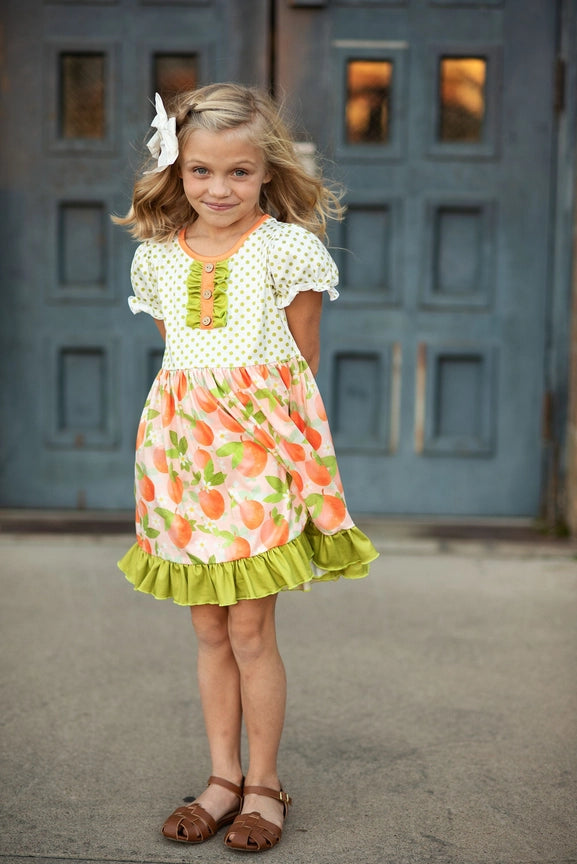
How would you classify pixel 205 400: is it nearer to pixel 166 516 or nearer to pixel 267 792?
pixel 166 516

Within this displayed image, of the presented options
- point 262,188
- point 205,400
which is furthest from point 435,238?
point 205,400

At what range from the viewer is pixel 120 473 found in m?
4.58

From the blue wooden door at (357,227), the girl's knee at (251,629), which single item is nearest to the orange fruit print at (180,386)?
the girl's knee at (251,629)

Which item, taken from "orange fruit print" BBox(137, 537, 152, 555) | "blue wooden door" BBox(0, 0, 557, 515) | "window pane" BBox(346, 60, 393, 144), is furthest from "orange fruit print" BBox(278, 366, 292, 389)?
"window pane" BBox(346, 60, 393, 144)

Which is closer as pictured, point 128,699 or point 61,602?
point 128,699

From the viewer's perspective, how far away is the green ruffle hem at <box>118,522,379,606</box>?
2.05 metres

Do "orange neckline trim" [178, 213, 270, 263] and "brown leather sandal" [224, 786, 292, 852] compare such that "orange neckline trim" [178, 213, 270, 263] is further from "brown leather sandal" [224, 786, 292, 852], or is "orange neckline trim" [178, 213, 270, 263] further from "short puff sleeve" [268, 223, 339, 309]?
"brown leather sandal" [224, 786, 292, 852]

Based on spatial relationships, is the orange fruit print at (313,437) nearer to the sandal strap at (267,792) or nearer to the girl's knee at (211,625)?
the girl's knee at (211,625)

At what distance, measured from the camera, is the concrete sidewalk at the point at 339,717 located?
207 centimetres

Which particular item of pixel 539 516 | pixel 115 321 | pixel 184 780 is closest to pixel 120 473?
pixel 115 321

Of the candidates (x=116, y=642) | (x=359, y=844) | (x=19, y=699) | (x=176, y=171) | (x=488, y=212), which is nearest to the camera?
(x=359, y=844)

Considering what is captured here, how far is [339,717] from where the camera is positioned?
266 cm

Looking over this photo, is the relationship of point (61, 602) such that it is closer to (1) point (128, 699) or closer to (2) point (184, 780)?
(1) point (128, 699)

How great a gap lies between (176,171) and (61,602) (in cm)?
182
